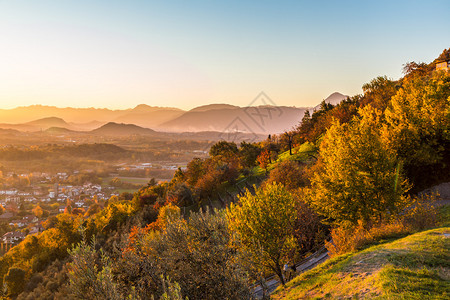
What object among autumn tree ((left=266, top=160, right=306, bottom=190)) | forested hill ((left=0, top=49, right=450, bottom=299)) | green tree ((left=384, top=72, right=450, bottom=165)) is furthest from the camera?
autumn tree ((left=266, top=160, right=306, bottom=190))

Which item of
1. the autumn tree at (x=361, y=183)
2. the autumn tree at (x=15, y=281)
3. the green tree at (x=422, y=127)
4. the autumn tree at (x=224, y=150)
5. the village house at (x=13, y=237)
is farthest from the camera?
the village house at (x=13, y=237)

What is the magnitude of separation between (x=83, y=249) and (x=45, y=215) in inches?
5996

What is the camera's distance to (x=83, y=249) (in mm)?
11836

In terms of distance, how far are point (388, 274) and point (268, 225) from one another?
10273 mm

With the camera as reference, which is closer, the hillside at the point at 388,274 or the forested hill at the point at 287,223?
the hillside at the point at 388,274

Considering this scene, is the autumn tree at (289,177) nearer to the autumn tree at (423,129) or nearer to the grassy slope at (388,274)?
the autumn tree at (423,129)

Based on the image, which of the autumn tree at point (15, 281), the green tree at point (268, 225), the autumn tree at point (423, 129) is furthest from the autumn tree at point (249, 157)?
the autumn tree at point (15, 281)

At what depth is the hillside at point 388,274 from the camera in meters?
11.2

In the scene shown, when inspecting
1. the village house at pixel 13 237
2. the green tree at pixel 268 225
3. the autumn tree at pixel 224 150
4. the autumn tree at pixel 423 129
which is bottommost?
the village house at pixel 13 237

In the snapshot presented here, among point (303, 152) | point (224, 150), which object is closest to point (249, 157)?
point (224, 150)

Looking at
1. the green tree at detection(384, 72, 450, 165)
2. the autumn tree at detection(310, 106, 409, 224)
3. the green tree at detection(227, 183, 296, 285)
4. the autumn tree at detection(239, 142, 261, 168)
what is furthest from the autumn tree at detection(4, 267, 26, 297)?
the green tree at detection(384, 72, 450, 165)

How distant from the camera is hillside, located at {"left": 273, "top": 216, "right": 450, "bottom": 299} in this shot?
1117 cm

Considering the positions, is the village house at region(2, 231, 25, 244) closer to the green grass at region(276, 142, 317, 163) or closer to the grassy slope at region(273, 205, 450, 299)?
the green grass at region(276, 142, 317, 163)

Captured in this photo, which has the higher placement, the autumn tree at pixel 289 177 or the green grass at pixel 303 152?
the green grass at pixel 303 152
